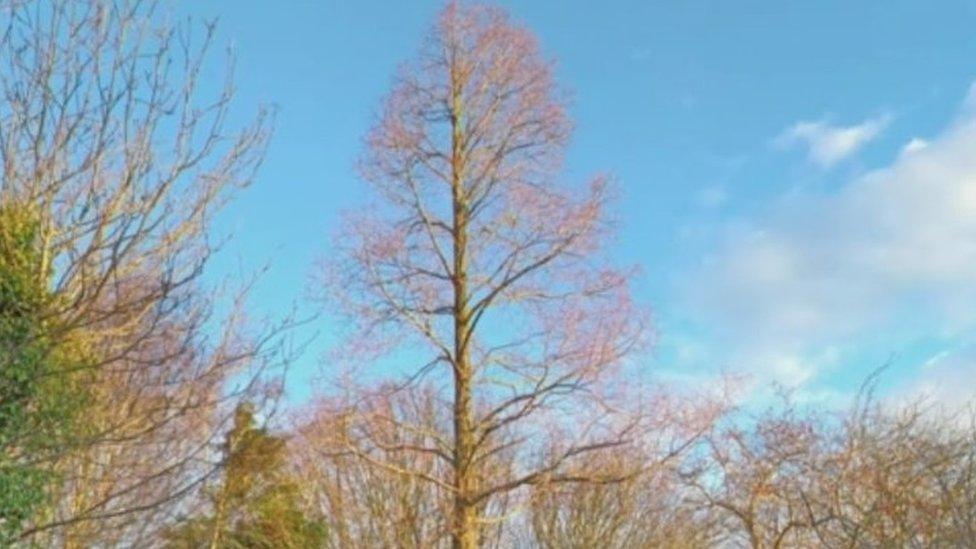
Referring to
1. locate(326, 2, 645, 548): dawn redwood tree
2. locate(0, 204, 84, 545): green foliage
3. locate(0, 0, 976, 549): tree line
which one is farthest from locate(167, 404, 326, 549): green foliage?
locate(0, 204, 84, 545): green foliage

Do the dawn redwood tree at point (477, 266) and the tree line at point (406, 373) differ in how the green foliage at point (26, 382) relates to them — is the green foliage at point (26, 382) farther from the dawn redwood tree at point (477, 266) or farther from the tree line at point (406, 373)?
the dawn redwood tree at point (477, 266)

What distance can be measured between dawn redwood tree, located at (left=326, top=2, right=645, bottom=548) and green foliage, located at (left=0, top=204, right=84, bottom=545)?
336 centimetres

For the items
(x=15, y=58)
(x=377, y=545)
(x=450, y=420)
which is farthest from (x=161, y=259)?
(x=377, y=545)

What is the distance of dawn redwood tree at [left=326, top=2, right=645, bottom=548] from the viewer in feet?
31.8

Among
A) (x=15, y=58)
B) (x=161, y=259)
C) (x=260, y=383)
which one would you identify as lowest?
(x=260, y=383)

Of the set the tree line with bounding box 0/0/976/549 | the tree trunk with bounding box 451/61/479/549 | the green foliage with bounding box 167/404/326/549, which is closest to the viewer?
the tree line with bounding box 0/0/976/549

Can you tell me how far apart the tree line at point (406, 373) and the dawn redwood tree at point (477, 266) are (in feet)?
0.08

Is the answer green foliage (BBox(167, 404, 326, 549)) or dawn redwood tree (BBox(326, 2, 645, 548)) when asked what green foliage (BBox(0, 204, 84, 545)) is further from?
green foliage (BBox(167, 404, 326, 549))

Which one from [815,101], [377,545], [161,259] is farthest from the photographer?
[377,545]

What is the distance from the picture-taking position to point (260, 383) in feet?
20.6

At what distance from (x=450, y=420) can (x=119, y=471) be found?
11.9 feet

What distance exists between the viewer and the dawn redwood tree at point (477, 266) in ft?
31.8

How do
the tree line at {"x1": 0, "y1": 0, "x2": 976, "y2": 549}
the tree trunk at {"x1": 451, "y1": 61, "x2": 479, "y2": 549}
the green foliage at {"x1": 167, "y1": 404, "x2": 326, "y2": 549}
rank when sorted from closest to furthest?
the tree line at {"x1": 0, "y1": 0, "x2": 976, "y2": 549}
the tree trunk at {"x1": 451, "y1": 61, "x2": 479, "y2": 549}
the green foliage at {"x1": 167, "y1": 404, "x2": 326, "y2": 549}

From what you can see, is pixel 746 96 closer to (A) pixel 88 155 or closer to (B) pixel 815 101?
(B) pixel 815 101
